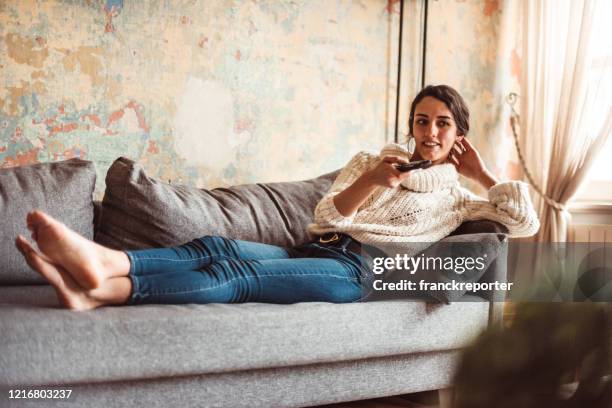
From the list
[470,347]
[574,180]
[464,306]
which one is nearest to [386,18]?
[574,180]

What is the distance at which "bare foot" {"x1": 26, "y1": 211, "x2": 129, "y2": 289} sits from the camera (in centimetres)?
164

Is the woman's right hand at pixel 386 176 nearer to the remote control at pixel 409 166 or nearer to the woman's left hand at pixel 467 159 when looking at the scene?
the remote control at pixel 409 166

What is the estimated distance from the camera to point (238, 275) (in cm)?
204

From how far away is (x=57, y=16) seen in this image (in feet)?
8.73

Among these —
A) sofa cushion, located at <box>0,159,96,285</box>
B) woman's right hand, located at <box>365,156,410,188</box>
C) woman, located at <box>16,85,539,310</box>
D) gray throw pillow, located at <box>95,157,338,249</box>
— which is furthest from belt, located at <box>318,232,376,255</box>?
sofa cushion, located at <box>0,159,96,285</box>

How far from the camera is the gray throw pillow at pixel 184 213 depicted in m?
2.44

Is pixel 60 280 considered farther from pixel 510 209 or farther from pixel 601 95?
pixel 601 95

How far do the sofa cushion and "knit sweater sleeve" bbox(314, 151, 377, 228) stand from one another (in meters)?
0.78

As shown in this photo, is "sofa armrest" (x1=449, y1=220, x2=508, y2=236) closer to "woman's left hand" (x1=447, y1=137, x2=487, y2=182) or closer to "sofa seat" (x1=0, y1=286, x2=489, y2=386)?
"woman's left hand" (x1=447, y1=137, x2=487, y2=182)

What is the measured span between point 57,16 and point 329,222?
1.27 metres

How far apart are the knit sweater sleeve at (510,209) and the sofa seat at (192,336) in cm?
44

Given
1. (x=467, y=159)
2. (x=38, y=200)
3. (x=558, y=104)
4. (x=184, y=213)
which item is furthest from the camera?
(x=558, y=104)

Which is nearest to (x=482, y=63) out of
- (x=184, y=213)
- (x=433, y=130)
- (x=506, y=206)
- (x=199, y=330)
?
(x=433, y=130)

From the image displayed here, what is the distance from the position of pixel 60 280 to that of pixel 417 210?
4.24 feet
